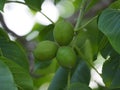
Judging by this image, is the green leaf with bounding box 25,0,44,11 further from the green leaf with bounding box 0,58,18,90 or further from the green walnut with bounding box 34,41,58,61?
the green leaf with bounding box 0,58,18,90

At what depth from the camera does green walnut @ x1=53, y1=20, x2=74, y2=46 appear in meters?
1.81

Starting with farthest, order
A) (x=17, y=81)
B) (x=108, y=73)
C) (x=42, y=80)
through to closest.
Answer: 1. (x=42, y=80)
2. (x=108, y=73)
3. (x=17, y=81)

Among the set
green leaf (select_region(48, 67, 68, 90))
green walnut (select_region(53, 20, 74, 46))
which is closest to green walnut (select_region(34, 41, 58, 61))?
green walnut (select_region(53, 20, 74, 46))

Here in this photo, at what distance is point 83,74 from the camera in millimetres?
2180

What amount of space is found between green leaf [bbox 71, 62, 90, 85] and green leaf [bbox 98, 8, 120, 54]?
0.50m

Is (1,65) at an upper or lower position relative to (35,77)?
upper

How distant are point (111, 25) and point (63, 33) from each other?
0.24 metres

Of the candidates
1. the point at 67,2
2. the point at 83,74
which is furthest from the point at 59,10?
the point at 83,74

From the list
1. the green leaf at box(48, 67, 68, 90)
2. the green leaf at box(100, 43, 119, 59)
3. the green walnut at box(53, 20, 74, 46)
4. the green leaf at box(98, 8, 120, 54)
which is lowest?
the green leaf at box(48, 67, 68, 90)

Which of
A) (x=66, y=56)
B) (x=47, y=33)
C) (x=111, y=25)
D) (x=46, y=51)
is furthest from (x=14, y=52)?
(x=111, y=25)

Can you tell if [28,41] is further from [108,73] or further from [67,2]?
[108,73]

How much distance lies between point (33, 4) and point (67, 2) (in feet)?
6.08

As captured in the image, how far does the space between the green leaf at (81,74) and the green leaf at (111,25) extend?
0.50 m

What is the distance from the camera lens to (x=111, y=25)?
65.2 inches
